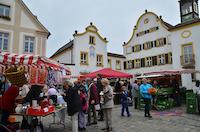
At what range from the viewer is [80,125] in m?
7.24

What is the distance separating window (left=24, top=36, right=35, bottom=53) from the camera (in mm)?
20438

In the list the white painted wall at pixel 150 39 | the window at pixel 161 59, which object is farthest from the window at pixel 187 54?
the window at pixel 161 59

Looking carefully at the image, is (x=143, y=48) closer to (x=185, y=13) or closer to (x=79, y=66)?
(x=185, y=13)

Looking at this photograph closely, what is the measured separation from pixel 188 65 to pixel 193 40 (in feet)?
10.5

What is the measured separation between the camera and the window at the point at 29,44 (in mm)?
20438

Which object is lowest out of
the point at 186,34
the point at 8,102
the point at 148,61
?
the point at 8,102

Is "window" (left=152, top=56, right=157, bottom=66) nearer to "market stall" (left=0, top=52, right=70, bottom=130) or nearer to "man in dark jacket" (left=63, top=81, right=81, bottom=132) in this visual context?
"market stall" (left=0, top=52, right=70, bottom=130)

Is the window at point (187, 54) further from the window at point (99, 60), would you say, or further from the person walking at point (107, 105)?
the person walking at point (107, 105)

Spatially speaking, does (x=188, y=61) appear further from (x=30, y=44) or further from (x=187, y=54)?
(x=30, y=44)

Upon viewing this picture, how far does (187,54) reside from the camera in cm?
2462

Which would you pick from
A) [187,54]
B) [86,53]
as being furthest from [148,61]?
[86,53]

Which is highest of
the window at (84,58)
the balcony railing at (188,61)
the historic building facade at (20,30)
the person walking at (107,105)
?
the historic building facade at (20,30)

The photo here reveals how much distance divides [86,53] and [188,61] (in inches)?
543

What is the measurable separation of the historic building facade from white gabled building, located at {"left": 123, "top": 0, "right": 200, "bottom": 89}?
16603 millimetres
